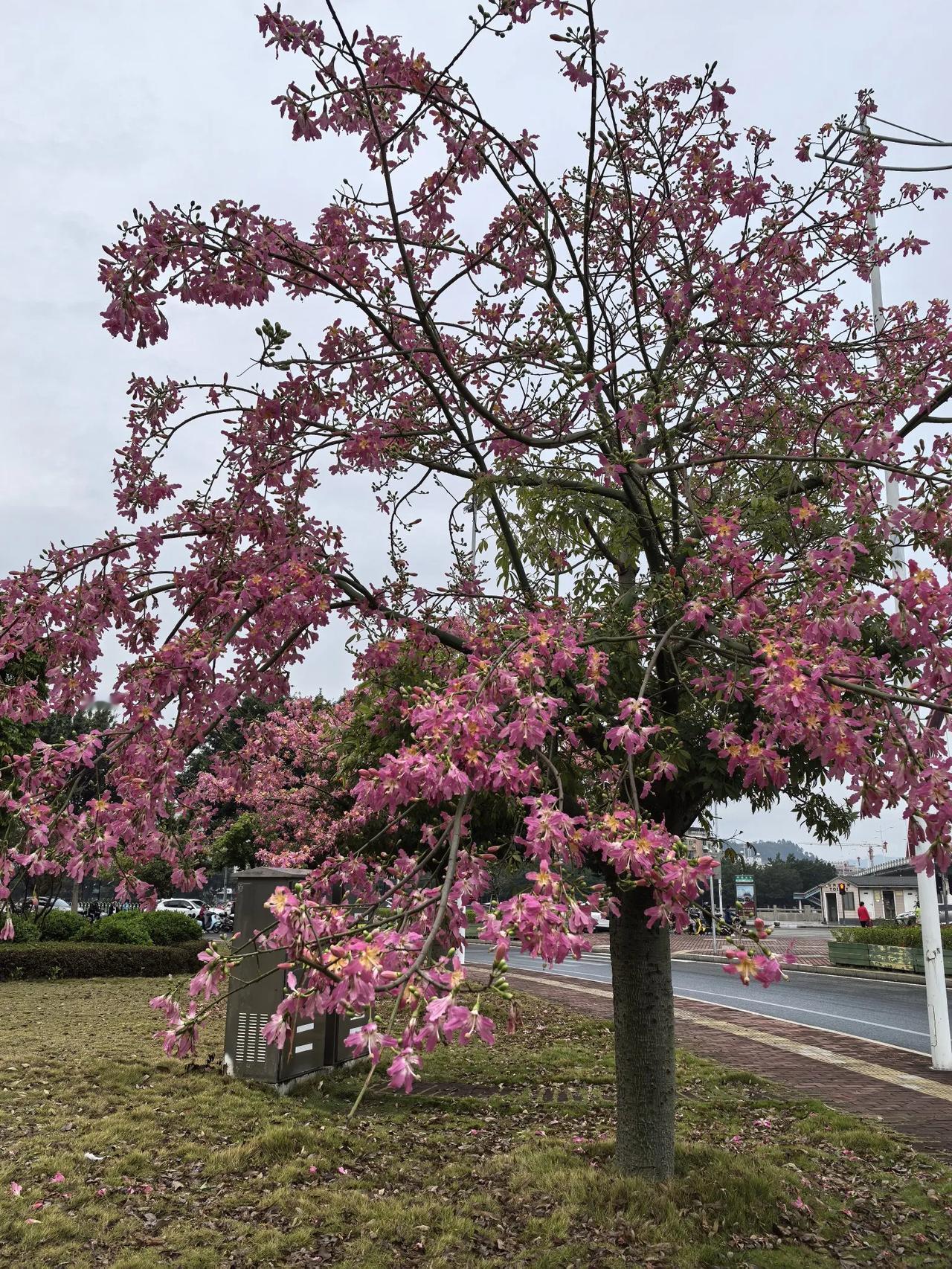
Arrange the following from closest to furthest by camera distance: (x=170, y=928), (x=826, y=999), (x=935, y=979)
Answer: (x=935, y=979), (x=826, y=999), (x=170, y=928)

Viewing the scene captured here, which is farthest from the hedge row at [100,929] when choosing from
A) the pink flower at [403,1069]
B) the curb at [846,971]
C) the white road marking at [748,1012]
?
the pink flower at [403,1069]

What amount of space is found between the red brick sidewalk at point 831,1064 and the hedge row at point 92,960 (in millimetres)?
7794

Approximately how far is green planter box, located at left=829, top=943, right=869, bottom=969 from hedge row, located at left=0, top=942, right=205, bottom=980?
55.1ft

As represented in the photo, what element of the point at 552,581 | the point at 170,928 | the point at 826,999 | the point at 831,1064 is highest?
the point at 552,581

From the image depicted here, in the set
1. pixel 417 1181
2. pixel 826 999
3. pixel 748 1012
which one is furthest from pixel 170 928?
pixel 417 1181

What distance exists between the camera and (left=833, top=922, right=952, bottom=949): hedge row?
22797 millimetres

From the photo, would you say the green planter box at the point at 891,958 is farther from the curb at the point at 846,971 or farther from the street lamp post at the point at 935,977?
the street lamp post at the point at 935,977

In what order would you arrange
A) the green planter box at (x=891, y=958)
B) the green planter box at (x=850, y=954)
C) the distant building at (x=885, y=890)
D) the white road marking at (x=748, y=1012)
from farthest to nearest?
the distant building at (x=885, y=890) < the green planter box at (x=850, y=954) < the green planter box at (x=891, y=958) < the white road marking at (x=748, y=1012)

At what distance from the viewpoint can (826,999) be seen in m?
17.7

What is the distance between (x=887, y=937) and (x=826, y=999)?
288 inches

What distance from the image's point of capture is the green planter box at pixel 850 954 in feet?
77.8

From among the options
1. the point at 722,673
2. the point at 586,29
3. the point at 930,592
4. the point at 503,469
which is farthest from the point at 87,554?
the point at 586,29

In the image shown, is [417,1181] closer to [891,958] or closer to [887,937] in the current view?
[891,958]

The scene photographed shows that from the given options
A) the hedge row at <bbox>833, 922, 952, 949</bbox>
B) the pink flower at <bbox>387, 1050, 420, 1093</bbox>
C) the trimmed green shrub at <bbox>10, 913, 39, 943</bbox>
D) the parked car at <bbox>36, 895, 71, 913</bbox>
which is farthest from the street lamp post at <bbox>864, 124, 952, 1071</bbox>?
the trimmed green shrub at <bbox>10, 913, 39, 943</bbox>
